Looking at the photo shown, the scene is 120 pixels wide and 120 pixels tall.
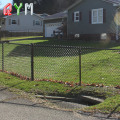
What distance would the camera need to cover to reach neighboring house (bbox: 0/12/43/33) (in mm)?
42531

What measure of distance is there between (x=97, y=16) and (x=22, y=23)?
24048 mm

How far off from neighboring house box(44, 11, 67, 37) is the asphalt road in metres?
A: 22.0

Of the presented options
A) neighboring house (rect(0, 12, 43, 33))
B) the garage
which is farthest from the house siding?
neighboring house (rect(0, 12, 43, 33))

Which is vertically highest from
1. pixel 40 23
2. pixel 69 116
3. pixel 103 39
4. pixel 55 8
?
pixel 55 8

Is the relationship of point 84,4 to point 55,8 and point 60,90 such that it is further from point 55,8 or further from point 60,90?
point 55,8

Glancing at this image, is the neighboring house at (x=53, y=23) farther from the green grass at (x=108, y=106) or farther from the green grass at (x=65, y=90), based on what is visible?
the green grass at (x=108, y=106)

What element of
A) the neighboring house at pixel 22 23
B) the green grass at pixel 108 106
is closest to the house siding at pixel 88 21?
the green grass at pixel 108 106

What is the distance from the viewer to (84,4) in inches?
915

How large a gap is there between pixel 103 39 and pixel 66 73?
44.4 ft

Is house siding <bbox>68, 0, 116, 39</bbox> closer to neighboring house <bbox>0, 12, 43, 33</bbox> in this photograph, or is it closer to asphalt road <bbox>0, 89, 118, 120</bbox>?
asphalt road <bbox>0, 89, 118, 120</bbox>

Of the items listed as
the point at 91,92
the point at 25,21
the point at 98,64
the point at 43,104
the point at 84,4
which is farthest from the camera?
the point at 25,21

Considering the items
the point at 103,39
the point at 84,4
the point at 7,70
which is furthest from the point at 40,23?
the point at 7,70

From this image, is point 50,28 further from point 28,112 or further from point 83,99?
point 28,112

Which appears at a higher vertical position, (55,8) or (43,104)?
(55,8)
